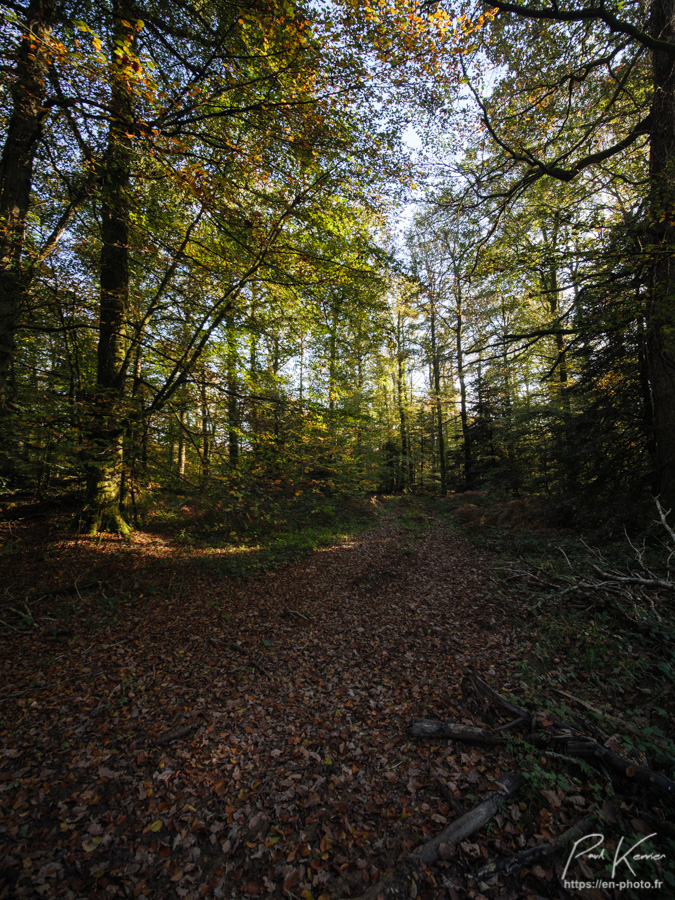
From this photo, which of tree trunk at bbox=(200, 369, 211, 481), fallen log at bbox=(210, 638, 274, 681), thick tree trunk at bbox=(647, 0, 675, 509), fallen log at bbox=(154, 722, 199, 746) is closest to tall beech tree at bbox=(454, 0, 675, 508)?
thick tree trunk at bbox=(647, 0, 675, 509)

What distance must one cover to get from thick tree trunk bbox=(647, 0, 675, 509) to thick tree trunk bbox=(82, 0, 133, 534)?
7.28 meters

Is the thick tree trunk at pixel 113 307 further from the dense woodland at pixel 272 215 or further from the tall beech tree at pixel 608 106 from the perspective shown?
the tall beech tree at pixel 608 106

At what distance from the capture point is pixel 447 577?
7301mm

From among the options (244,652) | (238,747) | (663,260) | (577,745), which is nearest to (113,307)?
(244,652)

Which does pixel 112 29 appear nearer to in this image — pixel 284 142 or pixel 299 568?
pixel 284 142

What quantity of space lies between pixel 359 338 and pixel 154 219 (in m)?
4.72

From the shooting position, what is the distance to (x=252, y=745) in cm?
343

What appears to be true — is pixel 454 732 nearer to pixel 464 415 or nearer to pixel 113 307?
pixel 113 307

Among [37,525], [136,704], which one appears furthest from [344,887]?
[37,525]

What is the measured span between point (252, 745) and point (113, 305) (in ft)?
24.8

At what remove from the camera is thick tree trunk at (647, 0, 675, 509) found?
15.7ft

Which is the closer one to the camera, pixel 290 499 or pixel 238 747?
pixel 238 747

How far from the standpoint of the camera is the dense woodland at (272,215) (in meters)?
4.31

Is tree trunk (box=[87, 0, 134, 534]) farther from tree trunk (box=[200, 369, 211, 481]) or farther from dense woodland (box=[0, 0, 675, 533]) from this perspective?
tree trunk (box=[200, 369, 211, 481])
